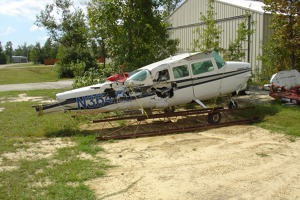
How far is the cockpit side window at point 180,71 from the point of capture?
1081 centimetres

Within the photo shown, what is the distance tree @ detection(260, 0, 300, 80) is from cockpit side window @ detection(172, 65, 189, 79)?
230 inches

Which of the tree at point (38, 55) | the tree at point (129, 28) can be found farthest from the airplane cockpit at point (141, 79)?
the tree at point (38, 55)

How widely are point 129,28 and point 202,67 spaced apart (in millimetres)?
5480

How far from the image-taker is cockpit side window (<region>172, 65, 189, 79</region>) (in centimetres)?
1081

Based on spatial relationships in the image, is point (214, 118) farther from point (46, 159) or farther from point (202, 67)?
point (46, 159)

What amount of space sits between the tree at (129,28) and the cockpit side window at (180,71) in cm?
475

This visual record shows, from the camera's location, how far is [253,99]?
48.4 feet

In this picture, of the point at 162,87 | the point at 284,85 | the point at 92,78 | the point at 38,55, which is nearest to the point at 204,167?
the point at 162,87

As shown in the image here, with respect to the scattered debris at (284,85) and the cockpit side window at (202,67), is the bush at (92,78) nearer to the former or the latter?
the cockpit side window at (202,67)

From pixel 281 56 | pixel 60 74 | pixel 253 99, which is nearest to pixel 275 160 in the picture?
pixel 253 99

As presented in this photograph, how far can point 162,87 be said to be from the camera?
10.7 m

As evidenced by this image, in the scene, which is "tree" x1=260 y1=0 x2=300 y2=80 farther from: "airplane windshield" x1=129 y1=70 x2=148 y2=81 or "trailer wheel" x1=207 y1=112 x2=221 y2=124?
"airplane windshield" x1=129 y1=70 x2=148 y2=81

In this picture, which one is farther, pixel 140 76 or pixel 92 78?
pixel 92 78

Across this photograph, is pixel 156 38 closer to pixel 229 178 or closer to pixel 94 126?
pixel 94 126
